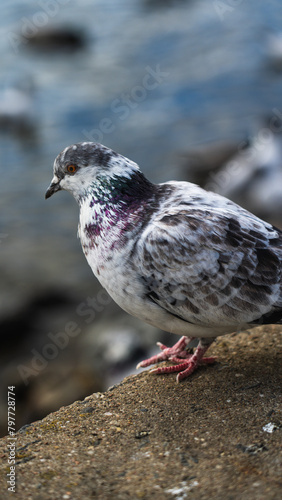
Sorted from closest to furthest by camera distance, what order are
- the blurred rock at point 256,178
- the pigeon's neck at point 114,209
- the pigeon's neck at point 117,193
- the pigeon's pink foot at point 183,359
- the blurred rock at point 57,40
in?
1. the pigeon's neck at point 114,209
2. the pigeon's neck at point 117,193
3. the pigeon's pink foot at point 183,359
4. the blurred rock at point 256,178
5. the blurred rock at point 57,40

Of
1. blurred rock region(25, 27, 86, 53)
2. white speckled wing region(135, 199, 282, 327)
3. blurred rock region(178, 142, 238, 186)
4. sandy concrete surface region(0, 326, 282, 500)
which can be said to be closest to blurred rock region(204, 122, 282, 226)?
blurred rock region(178, 142, 238, 186)

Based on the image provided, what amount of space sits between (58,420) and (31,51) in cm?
1753

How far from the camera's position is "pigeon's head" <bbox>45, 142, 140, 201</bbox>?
17.5ft

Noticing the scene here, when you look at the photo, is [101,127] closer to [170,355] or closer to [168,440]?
[170,355]

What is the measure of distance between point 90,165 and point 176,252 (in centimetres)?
117

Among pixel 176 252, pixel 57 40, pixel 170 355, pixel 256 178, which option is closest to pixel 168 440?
pixel 176 252

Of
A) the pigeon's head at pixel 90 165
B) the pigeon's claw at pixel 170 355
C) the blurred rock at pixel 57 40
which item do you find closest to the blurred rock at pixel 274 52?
the blurred rock at pixel 57 40

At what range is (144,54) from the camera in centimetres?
1889

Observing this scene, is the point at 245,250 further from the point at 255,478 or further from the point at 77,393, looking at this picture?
the point at 77,393

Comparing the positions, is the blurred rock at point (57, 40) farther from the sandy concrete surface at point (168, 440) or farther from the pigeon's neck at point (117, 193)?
the sandy concrete surface at point (168, 440)

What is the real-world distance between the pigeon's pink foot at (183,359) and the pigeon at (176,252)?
348 millimetres

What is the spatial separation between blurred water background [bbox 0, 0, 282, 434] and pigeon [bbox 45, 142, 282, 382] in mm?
3571

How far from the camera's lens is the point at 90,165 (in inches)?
210

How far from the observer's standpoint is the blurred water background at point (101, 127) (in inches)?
367
